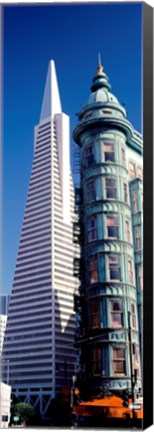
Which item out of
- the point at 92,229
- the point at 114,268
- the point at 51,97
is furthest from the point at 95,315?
the point at 51,97

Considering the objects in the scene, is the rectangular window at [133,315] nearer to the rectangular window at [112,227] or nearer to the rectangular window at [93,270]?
the rectangular window at [93,270]

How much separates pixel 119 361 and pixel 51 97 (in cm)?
605

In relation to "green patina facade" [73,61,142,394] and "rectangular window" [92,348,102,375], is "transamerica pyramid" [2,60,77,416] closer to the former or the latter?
"green patina facade" [73,61,142,394]

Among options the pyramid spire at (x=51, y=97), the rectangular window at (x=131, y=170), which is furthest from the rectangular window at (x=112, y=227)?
the pyramid spire at (x=51, y=97)

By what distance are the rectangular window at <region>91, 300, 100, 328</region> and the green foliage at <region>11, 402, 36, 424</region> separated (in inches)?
90.0

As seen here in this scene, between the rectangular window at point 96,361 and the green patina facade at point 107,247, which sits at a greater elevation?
the green patina facade at point 107,247

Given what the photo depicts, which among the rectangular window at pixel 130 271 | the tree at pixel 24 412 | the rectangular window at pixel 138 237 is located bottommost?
the tree at pixel 24 412

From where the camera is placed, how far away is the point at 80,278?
18000mm

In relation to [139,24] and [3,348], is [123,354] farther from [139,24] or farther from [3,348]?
[139,24]

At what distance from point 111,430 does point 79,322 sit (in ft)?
13.1

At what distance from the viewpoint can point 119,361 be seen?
16.9m

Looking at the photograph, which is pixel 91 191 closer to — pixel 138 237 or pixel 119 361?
pixel 138 237

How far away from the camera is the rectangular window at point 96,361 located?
1700cm

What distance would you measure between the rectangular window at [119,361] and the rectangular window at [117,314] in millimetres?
571
